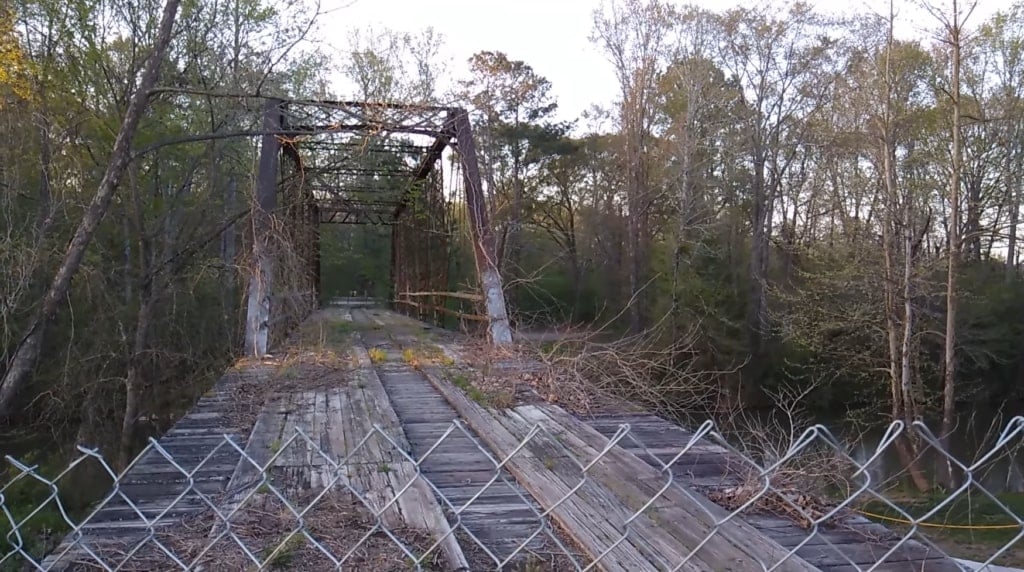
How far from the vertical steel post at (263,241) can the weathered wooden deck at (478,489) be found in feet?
8.60

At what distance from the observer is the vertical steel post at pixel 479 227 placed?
28.9 ft

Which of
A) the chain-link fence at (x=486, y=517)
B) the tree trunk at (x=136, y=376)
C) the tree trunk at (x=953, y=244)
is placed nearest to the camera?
the chain-link fence at (x=486, y=517)

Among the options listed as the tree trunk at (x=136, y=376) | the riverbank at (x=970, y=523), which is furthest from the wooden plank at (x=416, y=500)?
the tree trunk at (x=136, y=376)

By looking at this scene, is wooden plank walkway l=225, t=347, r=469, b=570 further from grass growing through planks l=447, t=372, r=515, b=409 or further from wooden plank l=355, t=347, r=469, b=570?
grass growing through planks l=447, t=372, r=515, b=409

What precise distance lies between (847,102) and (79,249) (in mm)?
16117

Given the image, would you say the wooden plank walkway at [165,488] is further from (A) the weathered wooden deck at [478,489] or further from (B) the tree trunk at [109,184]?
(B) the tree trunk at [109,184]

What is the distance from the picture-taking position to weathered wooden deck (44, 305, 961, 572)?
248 centimetres

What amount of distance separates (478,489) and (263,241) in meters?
6.01

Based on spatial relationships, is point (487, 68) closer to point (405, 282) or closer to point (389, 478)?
point (405, 282)

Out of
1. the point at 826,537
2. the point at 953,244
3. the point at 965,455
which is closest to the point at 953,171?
the point at 953,244

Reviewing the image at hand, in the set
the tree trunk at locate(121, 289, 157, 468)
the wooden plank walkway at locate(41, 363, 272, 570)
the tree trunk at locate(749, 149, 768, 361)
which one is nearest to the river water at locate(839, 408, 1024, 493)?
the tree trunk at locate(749, 149, 768, 361)

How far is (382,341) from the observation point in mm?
10273

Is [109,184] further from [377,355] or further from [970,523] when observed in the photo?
[970,523]

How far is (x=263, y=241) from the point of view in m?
8.54
